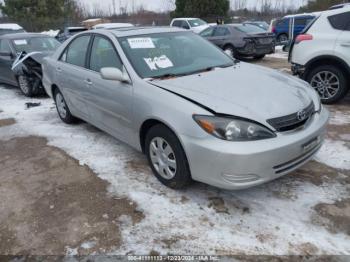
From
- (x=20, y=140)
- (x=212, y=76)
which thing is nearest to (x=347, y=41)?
(x=212, y=76)

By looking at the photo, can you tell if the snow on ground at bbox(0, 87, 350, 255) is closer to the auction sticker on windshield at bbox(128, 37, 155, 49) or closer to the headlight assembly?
the headlight assembly

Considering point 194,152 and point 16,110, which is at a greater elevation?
point 194,152

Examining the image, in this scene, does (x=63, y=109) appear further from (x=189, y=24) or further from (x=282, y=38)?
(x=282, y=38)

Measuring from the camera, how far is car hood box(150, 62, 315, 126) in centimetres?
291

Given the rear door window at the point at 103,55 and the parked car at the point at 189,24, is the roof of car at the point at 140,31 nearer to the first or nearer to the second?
the rear door window at the point at 103,55

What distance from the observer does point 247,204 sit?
3.15 meters

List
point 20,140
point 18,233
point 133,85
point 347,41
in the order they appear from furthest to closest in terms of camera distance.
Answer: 1. point 347,41
2. point 20,140
3. point 133,85
4. point 18,233

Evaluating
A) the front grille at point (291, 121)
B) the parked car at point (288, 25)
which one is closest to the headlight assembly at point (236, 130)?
the front grille at point (291, 121)

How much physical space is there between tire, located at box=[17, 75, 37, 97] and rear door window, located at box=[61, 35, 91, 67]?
3.01m

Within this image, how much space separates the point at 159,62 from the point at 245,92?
1.10m

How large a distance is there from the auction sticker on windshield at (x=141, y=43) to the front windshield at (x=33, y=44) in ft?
17.6

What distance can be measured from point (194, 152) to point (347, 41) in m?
4.24

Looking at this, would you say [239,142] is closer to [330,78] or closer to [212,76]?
[212,76]

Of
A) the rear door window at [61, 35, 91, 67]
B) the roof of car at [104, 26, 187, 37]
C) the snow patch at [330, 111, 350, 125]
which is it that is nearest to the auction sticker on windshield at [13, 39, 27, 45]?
the rear door window at [61, 35, 91, 67]
